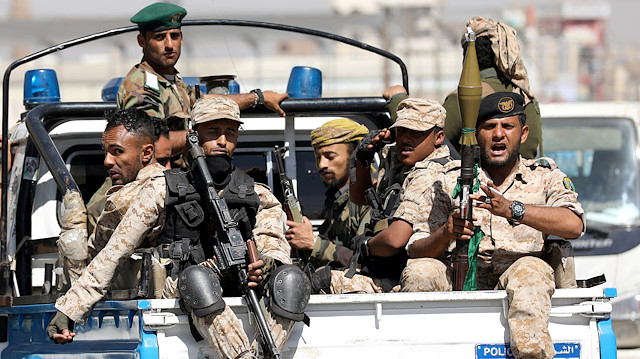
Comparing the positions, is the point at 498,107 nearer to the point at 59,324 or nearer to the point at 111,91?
the point at 59,324

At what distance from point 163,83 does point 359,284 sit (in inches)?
70.6

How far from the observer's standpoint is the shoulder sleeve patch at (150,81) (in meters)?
6.21

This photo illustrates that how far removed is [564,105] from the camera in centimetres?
1116

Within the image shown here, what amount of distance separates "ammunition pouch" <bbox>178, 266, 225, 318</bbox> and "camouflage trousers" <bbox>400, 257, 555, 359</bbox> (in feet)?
3.34

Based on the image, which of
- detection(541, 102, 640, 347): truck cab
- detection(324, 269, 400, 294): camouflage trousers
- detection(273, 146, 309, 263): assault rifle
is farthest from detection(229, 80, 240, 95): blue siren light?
detection(541, 102, 640, 347): truck cab

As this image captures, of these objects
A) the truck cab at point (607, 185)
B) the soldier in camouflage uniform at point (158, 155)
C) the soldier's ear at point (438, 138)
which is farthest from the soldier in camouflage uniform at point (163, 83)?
the truck cab at point (607, 185)

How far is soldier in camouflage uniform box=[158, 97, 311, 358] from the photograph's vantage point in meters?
4.58

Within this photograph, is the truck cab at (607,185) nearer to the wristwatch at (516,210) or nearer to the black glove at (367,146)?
the black glove at (367,146)

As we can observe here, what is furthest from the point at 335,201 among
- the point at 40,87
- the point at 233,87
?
the point at 40,87

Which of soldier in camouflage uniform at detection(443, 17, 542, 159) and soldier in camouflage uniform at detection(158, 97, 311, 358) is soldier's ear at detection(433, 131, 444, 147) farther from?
soldier in camouflage uniform at detection(158, 97, 311, 358)

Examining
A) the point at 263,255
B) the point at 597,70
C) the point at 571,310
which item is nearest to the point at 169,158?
the point at 263,255

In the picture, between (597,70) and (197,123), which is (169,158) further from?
(597,70)

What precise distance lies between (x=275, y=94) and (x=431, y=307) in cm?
214

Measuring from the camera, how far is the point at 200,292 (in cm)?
455
